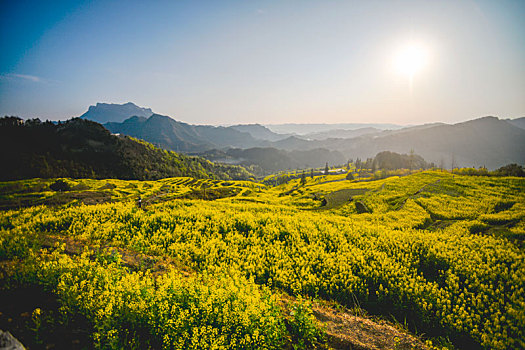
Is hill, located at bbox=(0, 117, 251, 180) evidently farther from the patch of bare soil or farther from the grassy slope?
the patch of bare soil

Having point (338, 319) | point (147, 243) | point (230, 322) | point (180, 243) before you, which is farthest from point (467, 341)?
point (147, 243)

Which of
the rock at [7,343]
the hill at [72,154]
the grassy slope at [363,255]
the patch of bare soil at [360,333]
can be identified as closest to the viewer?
the rock at [7,343]

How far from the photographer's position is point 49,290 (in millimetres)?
6891

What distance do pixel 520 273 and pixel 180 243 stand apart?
673 inches

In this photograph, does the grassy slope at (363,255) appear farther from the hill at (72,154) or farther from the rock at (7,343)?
the hill at (72,154)

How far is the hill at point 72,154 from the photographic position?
10714 centimetres

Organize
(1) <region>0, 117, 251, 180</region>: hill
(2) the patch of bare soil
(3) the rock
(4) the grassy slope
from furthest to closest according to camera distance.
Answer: (1) <region>0, 117, 251, 180</region>: hill → (4) the grassy slope → (2) the patch of bare soil → (3) the rock

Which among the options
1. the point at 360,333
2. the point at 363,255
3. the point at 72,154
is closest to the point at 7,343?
the point at 360,333

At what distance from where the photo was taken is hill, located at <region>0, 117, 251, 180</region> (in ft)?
352

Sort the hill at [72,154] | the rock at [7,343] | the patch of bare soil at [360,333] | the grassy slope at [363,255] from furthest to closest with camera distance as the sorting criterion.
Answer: the hill at [72,154]
the grassy slope at [363,255]
the patch of bare soil at [360,333]
the rock at [7,343]

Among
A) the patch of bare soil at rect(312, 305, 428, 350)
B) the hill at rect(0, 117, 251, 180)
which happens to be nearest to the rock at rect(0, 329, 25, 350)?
the patch of bare soil at rect(312, 305, 428, 350)

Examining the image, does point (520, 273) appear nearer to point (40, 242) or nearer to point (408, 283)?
point (408, 283)

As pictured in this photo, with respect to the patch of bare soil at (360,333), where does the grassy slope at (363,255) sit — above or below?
above

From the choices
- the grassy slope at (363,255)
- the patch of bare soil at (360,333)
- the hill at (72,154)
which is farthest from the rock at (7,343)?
the hill at (72,154)
